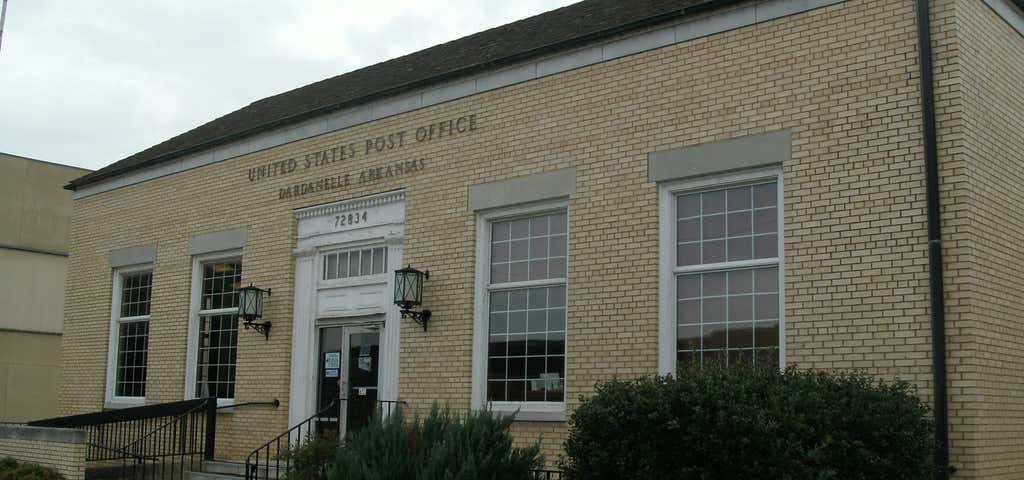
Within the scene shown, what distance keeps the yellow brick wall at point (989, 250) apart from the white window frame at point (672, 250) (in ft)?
6.11

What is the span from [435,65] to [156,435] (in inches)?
280

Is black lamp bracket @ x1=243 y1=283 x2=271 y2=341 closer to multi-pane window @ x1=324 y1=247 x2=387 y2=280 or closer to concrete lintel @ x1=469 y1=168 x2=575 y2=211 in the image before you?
multi-pane window @ x1=324 y1=247 x2=387 y2=280

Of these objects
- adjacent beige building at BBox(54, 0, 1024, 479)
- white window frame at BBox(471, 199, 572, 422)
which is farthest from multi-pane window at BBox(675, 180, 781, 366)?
white window frame at BBox(471, 199, 572, 422)

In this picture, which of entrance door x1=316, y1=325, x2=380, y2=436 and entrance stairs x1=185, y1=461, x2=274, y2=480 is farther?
entrance door x1=316, y1=325, x2=380, y2=436

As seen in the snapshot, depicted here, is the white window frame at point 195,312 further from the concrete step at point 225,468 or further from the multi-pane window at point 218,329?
the concrete step at point 225,468

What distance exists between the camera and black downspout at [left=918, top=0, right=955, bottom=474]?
29.9 ft

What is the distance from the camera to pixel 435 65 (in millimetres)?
15773

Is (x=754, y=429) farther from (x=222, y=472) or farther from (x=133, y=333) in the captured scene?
(x=133, y=333)

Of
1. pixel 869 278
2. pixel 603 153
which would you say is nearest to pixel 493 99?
pixel 603 153

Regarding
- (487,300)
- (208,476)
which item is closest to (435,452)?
(487,300)

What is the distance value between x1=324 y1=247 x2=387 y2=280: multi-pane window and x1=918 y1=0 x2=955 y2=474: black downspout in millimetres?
7594

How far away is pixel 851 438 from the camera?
841cm

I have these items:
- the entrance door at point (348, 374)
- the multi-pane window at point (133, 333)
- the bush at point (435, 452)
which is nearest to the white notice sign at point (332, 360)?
the entrance door at point (348, 374)

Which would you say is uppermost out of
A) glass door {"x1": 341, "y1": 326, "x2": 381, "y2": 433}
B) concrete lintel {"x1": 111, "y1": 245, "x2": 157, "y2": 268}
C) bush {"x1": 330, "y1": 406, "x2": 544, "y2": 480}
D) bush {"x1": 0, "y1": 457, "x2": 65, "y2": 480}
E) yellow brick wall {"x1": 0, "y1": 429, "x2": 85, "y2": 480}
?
concrete lintel {"x1": 111, "y1": 245, "x2": 157, "y2": 268}
